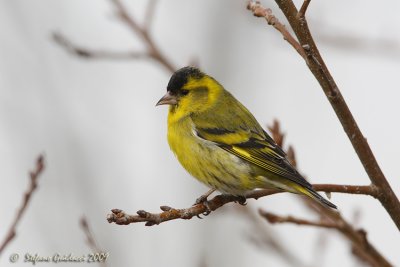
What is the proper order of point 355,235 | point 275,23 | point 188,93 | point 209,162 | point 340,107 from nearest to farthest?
point 340,107 < point 275,23 < point 355,235 < point 209,162 < point 188,93

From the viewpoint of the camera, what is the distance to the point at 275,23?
3.44 m

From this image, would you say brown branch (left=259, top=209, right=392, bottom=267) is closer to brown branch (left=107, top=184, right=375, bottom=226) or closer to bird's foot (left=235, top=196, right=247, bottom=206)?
brown branch (left=107, top=184, right=375, bottom=226)

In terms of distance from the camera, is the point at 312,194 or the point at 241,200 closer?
the point at 312,194

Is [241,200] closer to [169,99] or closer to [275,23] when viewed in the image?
[169,99]

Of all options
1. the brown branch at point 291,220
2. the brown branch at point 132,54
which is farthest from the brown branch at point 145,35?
the brown branch at point 291,220

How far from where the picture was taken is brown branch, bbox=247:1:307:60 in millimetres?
3340

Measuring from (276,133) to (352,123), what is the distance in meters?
1.45

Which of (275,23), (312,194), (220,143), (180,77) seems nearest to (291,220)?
(312,194)

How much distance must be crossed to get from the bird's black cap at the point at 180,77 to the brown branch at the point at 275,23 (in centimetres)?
213

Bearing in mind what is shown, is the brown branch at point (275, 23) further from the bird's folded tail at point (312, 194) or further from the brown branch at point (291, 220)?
the bird's folded tail at point (312, 194)

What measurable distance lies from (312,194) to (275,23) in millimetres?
1442

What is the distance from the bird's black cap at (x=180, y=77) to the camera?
5.81 meters

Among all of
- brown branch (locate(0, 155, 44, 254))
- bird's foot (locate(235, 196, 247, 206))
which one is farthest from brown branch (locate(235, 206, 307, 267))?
brown branch (locate(0, 155, 44, 254))

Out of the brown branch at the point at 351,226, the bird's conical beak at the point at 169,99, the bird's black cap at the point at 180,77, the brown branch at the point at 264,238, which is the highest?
the bird's black cap at the point at 180,77
